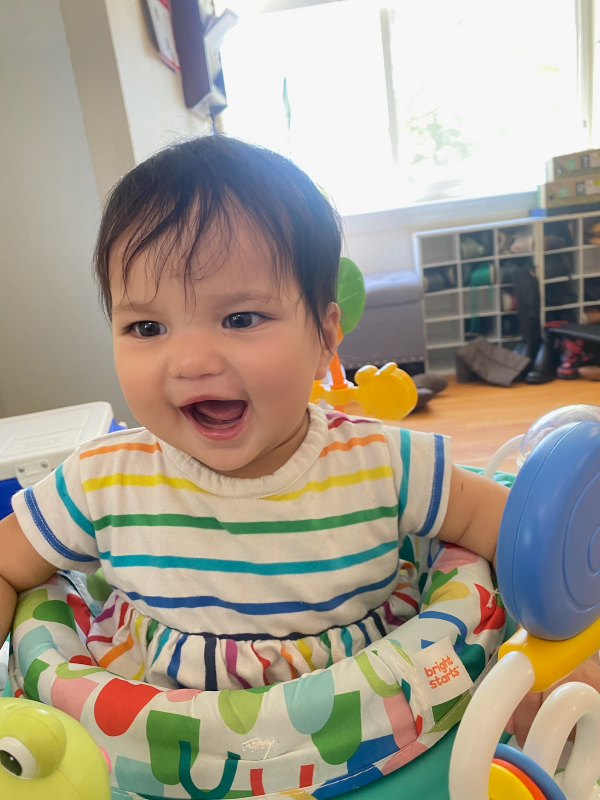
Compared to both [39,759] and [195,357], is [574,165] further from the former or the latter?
[39,759]

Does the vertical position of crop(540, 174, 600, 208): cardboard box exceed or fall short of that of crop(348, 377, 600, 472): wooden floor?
it exceeds it

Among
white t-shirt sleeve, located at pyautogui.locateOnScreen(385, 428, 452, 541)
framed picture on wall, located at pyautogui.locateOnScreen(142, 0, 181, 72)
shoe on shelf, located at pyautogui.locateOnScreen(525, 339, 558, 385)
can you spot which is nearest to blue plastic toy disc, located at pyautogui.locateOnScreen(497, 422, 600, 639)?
white t-shirt sleeve, located at pyautogui.locateOnScreen(385, 428, 452, 541)

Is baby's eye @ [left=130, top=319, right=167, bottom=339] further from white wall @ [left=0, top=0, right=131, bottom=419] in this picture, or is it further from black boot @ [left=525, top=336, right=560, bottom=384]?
black boot @ [left=525, top=336, right=560, bottom=384]

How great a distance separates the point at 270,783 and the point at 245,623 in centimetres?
16

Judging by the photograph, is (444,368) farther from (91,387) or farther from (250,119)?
(91,387)

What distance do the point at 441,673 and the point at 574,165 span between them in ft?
10.7

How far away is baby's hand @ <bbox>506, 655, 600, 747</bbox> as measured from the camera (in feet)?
1.69

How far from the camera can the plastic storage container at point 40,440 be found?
39.1 inches

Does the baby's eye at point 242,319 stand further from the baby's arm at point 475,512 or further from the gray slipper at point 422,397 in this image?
the gray slipper at point 422,397

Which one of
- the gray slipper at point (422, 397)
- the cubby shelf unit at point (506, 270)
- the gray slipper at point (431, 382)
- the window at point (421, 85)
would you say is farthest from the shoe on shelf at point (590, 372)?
the window at point (421, 85)

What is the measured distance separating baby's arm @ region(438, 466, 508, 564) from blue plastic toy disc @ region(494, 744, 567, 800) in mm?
229

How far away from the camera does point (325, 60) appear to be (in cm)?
345

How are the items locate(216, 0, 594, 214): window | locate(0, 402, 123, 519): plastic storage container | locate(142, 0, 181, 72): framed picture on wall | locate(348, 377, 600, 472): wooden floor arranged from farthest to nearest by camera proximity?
locate(216, 0, 594, 214): window
locate(348, 377, 600, 472): wooden floor
locate(142, 0, 181, 72): framed picture on wall
locate(0, 402, 123, 519): plastic storage container

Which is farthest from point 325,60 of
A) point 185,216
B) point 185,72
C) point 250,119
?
point 185,216
